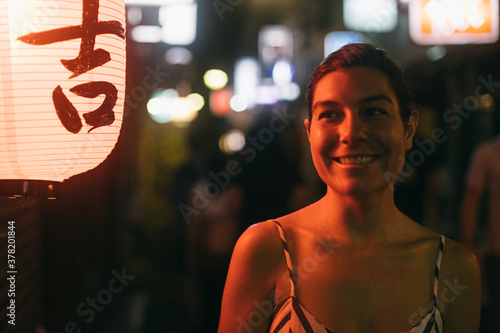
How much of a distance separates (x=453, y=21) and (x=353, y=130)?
8788 mm

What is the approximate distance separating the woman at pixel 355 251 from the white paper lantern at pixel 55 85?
1198 millimetres

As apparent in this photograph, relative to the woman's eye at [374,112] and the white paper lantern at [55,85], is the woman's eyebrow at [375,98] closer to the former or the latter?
the woman's eye at [374,112]

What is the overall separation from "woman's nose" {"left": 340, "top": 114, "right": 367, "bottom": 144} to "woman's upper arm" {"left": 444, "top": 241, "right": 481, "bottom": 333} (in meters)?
0.96

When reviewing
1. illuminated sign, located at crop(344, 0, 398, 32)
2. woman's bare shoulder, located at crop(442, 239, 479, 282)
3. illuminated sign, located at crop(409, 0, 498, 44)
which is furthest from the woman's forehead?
illuminated sign, located at crop(344, 0, 398, 32)

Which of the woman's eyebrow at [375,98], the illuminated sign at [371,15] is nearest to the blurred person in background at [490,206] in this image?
the woman's eyebrow at [375,98]

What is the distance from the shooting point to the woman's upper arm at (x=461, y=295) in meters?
2.88

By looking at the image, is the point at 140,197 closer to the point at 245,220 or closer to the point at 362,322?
the point at 245,220

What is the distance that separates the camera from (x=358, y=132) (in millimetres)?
2723

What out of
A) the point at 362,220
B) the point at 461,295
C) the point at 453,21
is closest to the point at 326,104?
the point at 362,220

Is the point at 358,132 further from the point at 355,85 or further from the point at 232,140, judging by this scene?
the point at 232,140

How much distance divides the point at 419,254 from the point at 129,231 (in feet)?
39.9

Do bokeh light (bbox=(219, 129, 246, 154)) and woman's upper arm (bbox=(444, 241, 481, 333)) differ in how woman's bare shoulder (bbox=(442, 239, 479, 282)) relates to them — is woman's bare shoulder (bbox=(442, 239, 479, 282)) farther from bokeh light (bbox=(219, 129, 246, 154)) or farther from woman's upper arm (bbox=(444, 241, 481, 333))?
bokeh light (bbox=(219, 129, 246, 154))

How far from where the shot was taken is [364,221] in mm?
2986

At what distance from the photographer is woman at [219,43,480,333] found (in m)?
2.78
